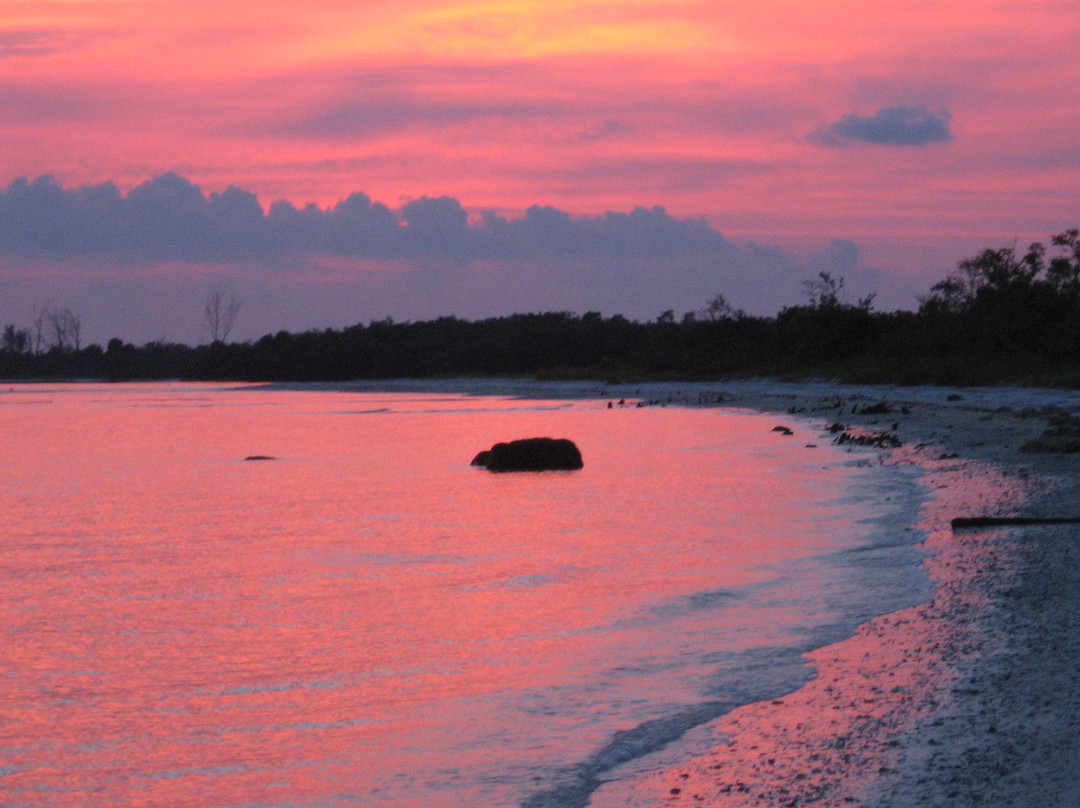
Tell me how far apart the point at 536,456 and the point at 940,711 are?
15.5m

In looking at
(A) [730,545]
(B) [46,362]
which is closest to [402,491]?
(A) [730,545]

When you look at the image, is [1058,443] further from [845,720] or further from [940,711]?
[845,720]

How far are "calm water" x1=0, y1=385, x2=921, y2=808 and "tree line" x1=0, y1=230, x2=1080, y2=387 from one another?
27.7 m

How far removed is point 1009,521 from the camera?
1040cm

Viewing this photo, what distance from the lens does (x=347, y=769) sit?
504 cm

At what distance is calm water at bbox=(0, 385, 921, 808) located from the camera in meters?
5.11

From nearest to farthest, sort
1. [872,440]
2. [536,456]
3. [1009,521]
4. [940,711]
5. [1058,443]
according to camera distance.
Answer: [940,711] → [1009,521] → [1058,443] → [536,456] → [872,440]

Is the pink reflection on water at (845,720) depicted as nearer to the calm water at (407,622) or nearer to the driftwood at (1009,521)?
the calm water at (407,622)

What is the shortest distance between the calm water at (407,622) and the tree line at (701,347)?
27.7 meters

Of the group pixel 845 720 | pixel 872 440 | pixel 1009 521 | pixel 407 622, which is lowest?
pixel 407 622

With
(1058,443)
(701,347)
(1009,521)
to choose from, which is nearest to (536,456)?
(1058,443)

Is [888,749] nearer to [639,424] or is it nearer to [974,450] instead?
[974,450]

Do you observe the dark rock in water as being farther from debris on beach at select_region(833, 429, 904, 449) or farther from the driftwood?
the driftwood

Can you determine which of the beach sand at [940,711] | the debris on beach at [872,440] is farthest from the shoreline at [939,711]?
the debris on beach at [872,440]
